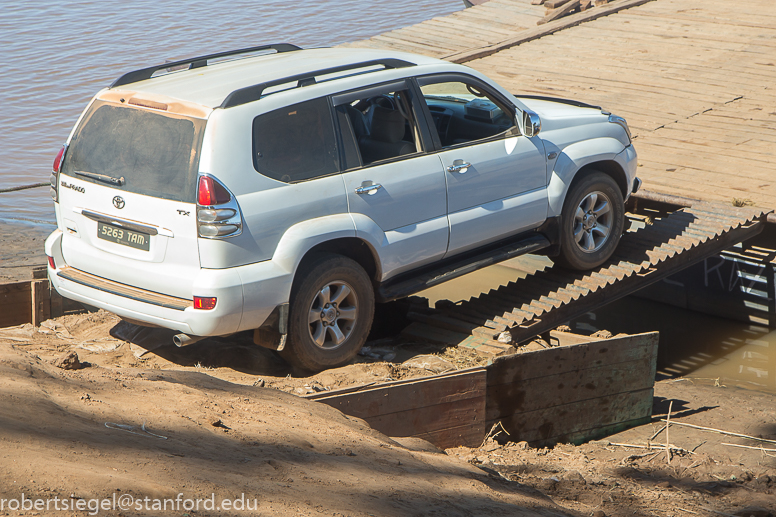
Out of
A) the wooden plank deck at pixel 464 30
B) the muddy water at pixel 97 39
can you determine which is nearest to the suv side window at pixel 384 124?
the wooden plank deck at pixel 464 30

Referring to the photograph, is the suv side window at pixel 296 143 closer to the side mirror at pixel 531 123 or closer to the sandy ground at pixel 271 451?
the sandy ground at pixel 271 451

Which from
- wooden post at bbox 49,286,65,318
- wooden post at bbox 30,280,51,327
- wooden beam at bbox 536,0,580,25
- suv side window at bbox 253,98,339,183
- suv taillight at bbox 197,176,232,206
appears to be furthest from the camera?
wooden beam at bbox 536,0,580,25

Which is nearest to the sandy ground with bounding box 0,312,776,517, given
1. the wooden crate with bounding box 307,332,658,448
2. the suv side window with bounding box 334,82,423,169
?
the wooden crate with bounding box 307,332,658,448

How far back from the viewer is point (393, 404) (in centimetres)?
512

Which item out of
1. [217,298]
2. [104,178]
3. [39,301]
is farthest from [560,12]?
[217,298]

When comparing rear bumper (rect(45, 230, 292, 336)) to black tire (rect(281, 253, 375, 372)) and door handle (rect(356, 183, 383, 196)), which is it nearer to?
black tire (rect(281, 253, 375, 372))

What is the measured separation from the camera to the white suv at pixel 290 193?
190 inches

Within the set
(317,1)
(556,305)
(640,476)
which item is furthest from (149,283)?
(317,1)

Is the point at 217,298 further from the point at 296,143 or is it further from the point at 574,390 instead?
the point at 574,390

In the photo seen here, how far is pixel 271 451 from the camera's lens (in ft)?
12.6

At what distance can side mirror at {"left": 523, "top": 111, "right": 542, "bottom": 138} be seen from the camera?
621cm

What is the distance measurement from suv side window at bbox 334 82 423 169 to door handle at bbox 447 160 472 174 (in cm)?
27

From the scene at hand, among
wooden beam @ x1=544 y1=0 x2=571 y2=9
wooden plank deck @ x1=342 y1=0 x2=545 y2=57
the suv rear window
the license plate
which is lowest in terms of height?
the license plate

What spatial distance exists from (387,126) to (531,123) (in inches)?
48.9
